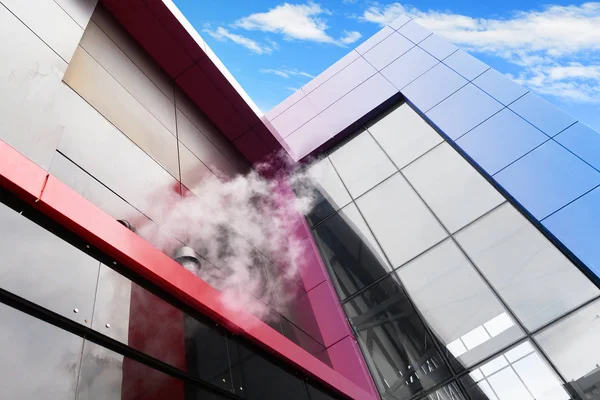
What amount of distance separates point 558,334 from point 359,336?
311 cm

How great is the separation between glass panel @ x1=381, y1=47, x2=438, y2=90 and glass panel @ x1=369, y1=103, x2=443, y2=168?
825mm

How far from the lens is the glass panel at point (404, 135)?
9938 millimetres

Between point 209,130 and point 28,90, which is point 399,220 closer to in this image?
point 209,130

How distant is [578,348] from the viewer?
6.20m

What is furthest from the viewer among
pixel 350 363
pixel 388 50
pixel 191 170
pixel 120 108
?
pixel 388 50

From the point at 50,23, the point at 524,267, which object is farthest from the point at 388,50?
the point at 50,23

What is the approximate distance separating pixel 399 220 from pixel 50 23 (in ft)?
22.4

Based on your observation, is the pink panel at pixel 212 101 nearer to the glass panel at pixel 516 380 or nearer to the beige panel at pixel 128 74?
the beige panel at pixel 128 74

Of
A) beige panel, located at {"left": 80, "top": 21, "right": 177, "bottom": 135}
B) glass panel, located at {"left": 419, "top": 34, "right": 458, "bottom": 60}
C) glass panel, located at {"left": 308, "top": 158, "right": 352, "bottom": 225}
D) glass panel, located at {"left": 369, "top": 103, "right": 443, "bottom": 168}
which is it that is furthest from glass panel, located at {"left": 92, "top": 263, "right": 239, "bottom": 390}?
glass panel, located at {"left": 419, "top": 34, "right": 458, "bottom": 60}

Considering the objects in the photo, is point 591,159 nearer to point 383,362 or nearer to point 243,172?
point 383,362

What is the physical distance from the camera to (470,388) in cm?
650

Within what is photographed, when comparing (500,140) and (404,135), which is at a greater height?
(404,135)

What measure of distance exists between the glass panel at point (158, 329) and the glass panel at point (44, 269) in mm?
140

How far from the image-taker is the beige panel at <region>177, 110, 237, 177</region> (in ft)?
27.1
